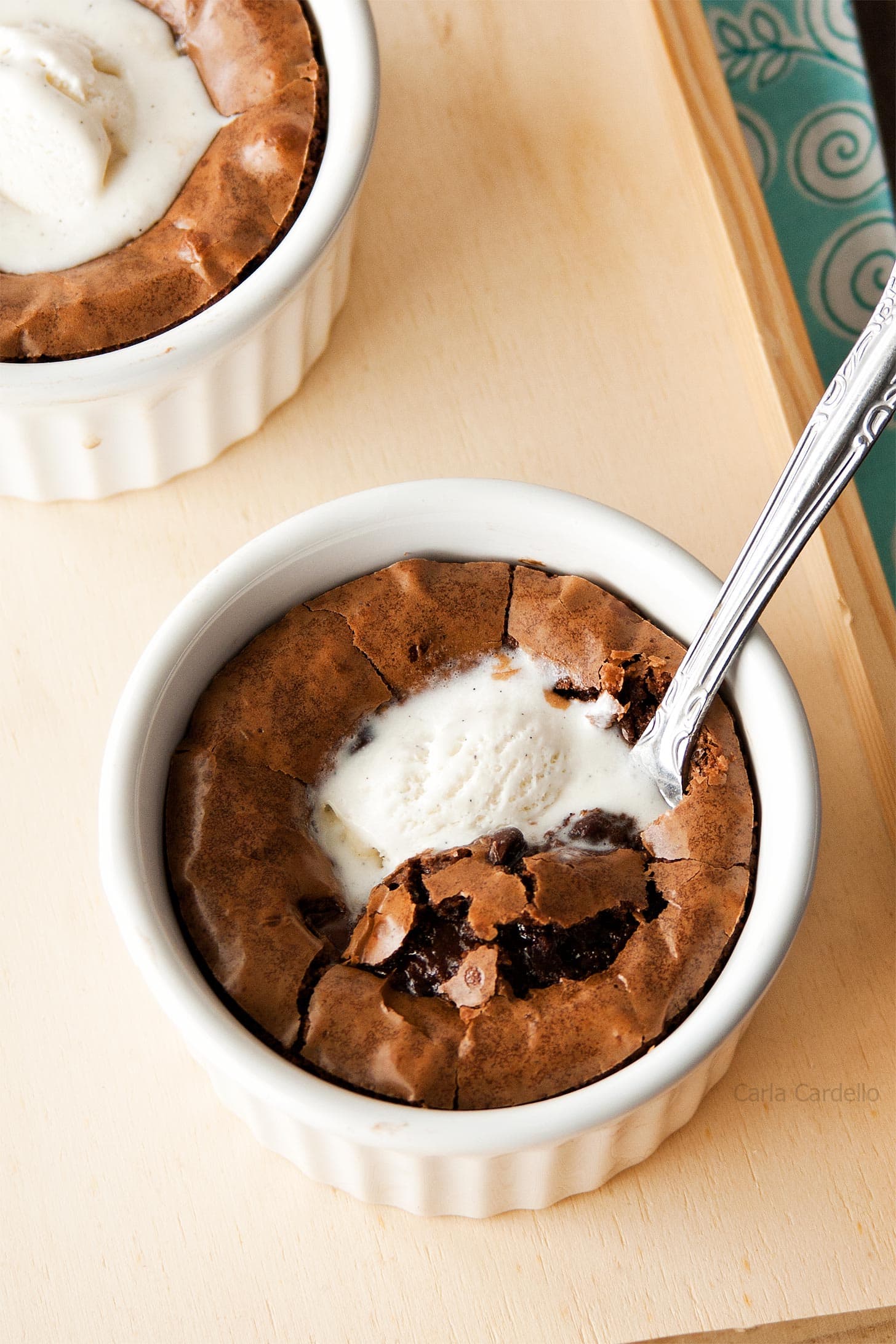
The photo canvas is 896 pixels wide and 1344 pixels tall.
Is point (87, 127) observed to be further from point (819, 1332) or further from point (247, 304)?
point (819, 1332)

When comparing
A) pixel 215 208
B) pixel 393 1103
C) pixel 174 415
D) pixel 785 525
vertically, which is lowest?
pixel 393 1103

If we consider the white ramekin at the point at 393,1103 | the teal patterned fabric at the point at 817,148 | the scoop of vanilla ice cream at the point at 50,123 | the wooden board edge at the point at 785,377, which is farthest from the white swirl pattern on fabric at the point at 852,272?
the scoop of vanilla ice cream at the point at 50,123

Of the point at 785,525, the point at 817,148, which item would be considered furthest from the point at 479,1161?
the point at 817,148

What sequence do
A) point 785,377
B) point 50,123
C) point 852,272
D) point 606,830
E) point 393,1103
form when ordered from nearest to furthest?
point 393,1103 < point 606,830 < point 50,123 < point 785,377 < point 852,272

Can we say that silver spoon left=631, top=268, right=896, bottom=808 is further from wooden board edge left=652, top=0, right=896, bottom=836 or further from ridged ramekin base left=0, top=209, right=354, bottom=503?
ridged ramekin base left=0, top=209, right=354, bottom=503

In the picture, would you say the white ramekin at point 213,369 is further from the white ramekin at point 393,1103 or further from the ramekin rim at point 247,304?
the white ramekin at point 393,1103
